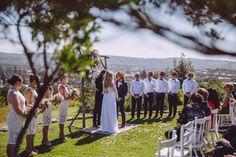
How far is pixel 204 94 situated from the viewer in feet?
26.6

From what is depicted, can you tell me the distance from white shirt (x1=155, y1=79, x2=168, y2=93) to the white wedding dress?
4.02 meters

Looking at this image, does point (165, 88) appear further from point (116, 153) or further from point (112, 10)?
point (112, 10)

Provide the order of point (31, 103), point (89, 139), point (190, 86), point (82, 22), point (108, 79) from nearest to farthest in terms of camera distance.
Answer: point (82, 22) → point (31, 103) → point (89, 139) → point (108, 79) → point (190, 86)

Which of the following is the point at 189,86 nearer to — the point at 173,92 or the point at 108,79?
the point at 173,92

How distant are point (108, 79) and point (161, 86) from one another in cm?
461

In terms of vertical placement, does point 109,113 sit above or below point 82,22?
below

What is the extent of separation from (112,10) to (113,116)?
8825 millimetres

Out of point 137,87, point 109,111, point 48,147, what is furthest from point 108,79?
point 137,87

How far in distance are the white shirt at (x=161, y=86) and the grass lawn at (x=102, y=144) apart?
3031mm

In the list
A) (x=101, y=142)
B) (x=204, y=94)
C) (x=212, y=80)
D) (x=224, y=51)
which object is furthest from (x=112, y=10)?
(x=212, y=80)

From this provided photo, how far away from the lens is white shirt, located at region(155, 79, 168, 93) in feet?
48.9

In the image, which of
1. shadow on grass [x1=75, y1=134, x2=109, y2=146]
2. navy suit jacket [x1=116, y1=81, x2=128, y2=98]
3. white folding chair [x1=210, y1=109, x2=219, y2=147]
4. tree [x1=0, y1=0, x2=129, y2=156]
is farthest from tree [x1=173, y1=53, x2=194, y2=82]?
tree [x1=0, y1=0, x2=129, y2=156]

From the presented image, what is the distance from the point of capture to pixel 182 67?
84.3 feet

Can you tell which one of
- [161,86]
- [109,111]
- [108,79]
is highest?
[108,79]
